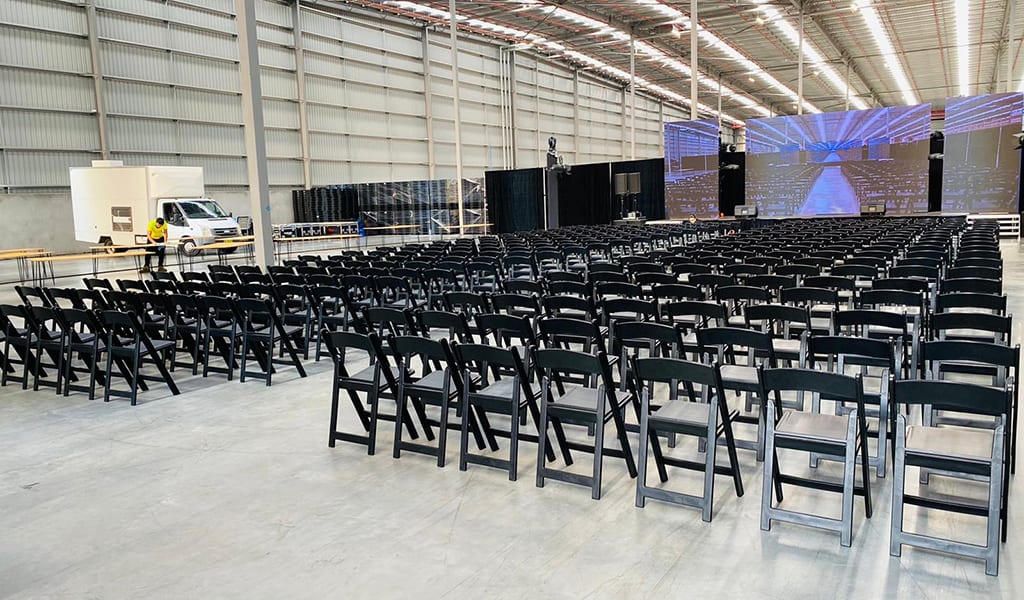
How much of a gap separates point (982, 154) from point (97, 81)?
24.2 meters

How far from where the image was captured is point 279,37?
80.6 feet

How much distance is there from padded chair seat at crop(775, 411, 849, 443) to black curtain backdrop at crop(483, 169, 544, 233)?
62.4ft

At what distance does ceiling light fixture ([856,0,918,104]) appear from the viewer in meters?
25.1

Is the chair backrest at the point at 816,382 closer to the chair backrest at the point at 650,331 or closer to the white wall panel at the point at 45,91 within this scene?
the chair backrest at the point at 650,331

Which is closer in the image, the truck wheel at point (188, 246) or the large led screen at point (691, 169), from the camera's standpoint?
the truck wheel at point (188, 246)

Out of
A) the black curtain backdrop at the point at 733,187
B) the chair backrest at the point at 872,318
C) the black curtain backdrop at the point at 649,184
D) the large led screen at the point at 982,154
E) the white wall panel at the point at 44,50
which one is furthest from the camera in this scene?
the black curtain backdrop at the point at 649,184

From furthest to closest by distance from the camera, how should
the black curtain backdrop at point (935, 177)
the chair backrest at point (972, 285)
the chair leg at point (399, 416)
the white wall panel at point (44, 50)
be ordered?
the black curtain backdrop at point (935, 177), the white wall panel at point (44, 50), the chair backrest at point (972, 285), the chair leg at point (399, 416)

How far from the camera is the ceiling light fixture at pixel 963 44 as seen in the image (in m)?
24.9

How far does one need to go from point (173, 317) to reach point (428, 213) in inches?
644

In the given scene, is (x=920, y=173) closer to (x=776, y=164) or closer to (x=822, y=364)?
(x=776, y=164)

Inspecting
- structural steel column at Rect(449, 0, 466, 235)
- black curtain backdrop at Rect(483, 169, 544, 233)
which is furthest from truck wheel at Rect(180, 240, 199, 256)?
black curtain backdrop at Rect(483, 169, 544, 233)

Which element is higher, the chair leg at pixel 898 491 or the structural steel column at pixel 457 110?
the structural steel column at pixel 457 110

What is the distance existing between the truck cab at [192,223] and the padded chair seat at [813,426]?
17.3 metres

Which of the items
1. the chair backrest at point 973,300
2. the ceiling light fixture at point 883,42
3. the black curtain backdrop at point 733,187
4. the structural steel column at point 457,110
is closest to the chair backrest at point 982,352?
the chair backrest at point 973,300
